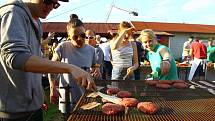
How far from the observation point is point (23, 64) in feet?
7.00

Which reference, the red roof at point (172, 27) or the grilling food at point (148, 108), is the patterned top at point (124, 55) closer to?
the grilling food at point (148, 108)

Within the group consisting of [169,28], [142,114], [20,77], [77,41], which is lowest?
[142,114]

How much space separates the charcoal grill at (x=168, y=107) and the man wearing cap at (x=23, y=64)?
335 mm

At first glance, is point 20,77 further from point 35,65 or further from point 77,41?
point 77,41

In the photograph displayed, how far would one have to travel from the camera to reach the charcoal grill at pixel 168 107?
262cm

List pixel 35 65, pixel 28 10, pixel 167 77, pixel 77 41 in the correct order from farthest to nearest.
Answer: pixel 167 77 < pixel 77 41 < pixel 28 10 < pixel 35 65

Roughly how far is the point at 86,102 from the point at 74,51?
1483 millimetres

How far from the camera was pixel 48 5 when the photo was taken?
2.54 metres

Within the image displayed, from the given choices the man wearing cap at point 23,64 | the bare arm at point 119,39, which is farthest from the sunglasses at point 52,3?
the bare arm at point 119,39

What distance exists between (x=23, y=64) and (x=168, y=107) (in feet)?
4.56

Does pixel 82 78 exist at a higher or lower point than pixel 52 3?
lower

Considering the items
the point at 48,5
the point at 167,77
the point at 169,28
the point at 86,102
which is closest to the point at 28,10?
the point at 48,5

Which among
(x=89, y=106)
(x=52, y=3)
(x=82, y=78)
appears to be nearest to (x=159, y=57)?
(x=89, y=106)

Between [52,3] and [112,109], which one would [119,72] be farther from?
[52,3]
